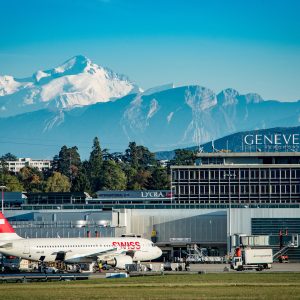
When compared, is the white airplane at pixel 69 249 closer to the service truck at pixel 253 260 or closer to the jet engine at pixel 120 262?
the jet engine at pixel 120 262

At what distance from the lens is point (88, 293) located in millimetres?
105875

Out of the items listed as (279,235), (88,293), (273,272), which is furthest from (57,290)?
(279,235)

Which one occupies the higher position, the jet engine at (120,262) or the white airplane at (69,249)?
the white airplane at (69,249)

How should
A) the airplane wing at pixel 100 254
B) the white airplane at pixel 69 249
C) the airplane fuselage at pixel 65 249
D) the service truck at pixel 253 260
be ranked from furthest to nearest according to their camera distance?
the airplane fuselage at pixel 65 249 → the white airplane at pixel 69 249 → the airplane wing at pixel 100 254 → the service truck at pixel 253 260

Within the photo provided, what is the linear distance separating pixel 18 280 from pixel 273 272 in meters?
34.2

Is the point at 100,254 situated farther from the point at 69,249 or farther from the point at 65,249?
the point at 65,249

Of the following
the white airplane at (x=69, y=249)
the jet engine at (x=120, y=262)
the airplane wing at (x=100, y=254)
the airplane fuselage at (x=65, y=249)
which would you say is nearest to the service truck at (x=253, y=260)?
the jet engine at (x=120, y=262)

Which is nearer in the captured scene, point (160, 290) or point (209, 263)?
point (160, 290)

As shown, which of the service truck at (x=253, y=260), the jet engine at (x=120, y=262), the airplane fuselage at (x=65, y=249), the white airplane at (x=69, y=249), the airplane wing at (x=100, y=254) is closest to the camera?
the service truck at (x=253, y=260)

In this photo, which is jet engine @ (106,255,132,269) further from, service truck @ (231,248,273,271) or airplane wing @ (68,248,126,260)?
service truck @ (231,248,273,271)

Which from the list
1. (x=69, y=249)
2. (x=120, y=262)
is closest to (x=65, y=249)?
(x=69, y=249)

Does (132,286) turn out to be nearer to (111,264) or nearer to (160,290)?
(160,290)

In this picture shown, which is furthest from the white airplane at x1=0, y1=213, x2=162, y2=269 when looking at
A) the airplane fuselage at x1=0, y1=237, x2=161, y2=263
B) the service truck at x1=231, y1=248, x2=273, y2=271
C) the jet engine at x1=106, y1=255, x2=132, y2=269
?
the service truck at x1=231, y1=248, x2=273, y2=271

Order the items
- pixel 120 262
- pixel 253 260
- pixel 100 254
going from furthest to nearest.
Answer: pixel 100 254, pixel 120 262, pixel 253 260
